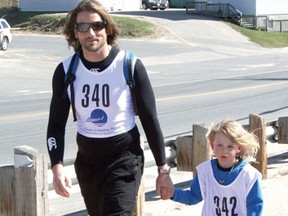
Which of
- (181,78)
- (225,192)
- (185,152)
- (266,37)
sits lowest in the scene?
(266,37)

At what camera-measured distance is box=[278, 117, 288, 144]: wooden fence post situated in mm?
8758

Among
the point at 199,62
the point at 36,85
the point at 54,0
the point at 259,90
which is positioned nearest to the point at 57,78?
the point at 259,90

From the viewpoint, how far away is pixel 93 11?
14.5 feet

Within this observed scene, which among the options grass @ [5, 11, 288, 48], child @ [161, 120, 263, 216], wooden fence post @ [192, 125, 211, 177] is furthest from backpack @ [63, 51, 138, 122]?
grass @ [5, 11, 288, 48]

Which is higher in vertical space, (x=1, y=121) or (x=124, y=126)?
(x=124, y=126)

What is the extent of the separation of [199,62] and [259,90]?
47.0 feet

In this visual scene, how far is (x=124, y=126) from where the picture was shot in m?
4.42

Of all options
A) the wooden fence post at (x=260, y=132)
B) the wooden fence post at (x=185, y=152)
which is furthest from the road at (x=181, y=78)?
the wooden fence post at (x=185, y=152)

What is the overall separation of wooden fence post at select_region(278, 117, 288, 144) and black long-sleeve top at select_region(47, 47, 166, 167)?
179 inches

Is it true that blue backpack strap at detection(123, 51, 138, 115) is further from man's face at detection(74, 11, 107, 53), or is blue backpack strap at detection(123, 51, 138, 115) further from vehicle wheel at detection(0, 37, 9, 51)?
vehicle wheel at detection(0, 37, 9, 51)

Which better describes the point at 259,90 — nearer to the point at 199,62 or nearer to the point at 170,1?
the point at 199,62

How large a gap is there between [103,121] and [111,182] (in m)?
0.36

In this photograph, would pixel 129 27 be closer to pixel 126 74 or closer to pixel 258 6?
pixel 258 6

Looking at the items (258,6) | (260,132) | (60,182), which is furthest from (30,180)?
(258,6)
